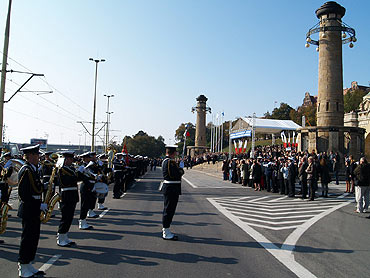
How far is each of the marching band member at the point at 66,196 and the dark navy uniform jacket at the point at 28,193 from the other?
4.32 ft

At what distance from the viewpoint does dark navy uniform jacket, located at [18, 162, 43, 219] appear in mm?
5262

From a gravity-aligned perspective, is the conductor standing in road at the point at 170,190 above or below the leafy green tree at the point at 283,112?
below

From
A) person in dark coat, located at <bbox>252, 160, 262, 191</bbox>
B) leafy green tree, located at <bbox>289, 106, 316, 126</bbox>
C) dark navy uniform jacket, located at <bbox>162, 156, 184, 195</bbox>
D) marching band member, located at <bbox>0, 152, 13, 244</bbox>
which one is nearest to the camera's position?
marching band member, located at <bbox>0, 152, 13, 244</bbox>

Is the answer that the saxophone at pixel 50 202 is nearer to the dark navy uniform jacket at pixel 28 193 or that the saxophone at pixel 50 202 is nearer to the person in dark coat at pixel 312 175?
the dark navy uniform jacket at pixel 28 193

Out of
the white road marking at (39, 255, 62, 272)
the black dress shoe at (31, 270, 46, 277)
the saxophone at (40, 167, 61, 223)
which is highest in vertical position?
the saxophone at (40, 167, 61, 223)

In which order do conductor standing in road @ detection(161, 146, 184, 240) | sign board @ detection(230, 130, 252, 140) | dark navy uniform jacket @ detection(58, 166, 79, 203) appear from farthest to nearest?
sign board @ detection(230, 130, 252, 140) < conductor standing in road @ detection(161, 146, 184, 240) < dark navy uniform jacket @ detection(58, 166, 79, 203)

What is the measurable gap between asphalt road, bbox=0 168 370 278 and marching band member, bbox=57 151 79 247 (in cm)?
27

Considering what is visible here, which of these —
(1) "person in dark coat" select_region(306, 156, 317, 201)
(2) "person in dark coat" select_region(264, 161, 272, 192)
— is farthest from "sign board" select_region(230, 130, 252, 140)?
(1) "person in dark coat" select_region(306, 156, 317, 201)

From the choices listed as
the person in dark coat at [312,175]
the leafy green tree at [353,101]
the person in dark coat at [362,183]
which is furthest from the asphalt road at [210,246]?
the leafy green tree at [353,101]

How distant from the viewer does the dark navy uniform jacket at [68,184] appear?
22.6 feet

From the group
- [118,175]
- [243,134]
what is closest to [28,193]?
[118,175]

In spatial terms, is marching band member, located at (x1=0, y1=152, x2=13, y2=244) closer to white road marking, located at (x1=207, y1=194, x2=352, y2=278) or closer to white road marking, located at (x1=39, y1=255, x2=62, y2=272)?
white road marking, located at (x1=39, y1=255, x2=62, y2=272)

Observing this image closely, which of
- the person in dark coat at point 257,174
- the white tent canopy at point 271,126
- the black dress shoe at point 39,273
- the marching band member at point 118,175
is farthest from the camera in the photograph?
the white tent canopy at point 271,126

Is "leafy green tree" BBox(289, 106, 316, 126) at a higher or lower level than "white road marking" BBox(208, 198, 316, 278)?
higher
